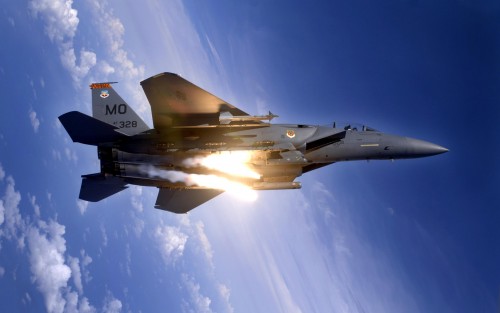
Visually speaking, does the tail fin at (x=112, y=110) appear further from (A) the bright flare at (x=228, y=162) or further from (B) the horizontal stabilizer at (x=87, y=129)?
(A) the bright flare at (x=228, y=162)

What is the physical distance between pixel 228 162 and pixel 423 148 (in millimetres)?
9938

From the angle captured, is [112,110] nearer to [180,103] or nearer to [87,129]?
[87,129]

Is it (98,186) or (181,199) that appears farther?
(181,199)

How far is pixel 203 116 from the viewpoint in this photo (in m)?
18.2

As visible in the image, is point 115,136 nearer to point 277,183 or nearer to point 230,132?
point 230,132

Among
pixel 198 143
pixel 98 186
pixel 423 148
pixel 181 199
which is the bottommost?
pixel 181 199

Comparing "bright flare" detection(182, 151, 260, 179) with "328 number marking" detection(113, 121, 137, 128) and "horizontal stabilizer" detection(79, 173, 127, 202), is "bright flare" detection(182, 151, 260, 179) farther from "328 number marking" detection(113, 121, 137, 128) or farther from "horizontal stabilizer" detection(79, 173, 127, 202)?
"horizontal stabilizer" detection(79, 173, 127, 202)

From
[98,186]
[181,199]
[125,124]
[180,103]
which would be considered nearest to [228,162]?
[180,103]

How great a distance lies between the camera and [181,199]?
2228 cm

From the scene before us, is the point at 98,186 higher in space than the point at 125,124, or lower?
lower

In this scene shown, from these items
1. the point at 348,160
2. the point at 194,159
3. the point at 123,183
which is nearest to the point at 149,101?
the point at 194,159

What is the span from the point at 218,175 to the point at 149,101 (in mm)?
4770

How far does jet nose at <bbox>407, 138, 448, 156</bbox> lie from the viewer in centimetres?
2092

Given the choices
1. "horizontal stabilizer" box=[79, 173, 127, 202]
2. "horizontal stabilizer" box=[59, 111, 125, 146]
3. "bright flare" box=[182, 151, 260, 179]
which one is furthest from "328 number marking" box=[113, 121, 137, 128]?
"bright flare" box=[182, 151, 260, 179]
